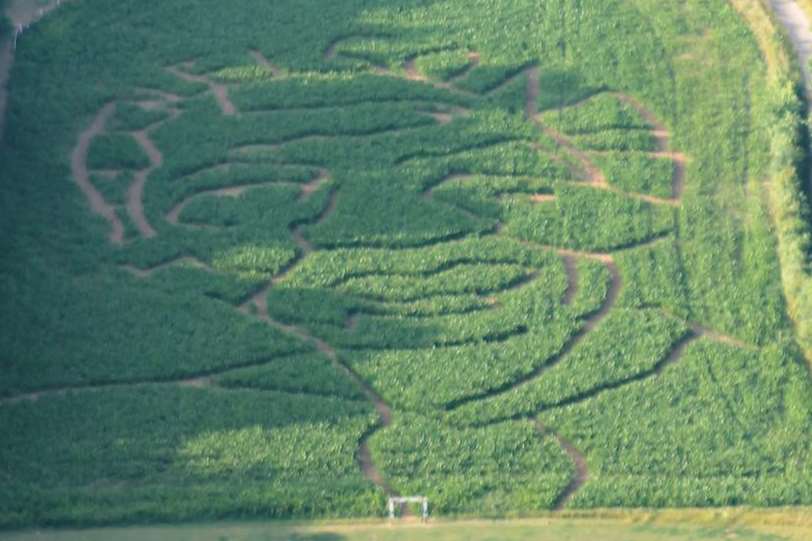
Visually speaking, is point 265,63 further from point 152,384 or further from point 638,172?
point 152,384

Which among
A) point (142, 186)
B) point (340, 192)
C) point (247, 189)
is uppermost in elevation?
point (142, 186)

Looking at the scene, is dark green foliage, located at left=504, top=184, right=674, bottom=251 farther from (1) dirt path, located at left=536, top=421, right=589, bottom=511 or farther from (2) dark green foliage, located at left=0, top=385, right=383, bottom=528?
(2) dark green foliage, located at left=0, top=385, right=383, bottom=528

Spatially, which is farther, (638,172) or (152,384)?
(638,172)

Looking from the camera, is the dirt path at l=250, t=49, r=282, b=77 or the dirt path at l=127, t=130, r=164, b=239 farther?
the dirt path at l=250, t=49, r=282, b=77

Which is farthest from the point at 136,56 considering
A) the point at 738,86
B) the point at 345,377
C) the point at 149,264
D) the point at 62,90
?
the point at 738,86

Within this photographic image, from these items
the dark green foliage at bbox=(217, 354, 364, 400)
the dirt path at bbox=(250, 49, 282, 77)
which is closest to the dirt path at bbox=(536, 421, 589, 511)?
the dark green foliage at bbox=(217, 354, 364, 400)

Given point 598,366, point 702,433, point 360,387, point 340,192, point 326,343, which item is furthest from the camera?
point 340,192

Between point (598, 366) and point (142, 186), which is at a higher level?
point (142, 186)

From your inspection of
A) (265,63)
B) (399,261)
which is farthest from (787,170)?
(265,63)

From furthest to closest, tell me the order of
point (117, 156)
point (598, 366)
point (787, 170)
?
point (117, 156) → point (787, 170) → point (598, 366)
